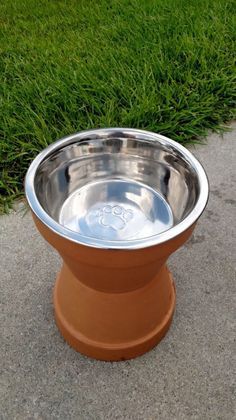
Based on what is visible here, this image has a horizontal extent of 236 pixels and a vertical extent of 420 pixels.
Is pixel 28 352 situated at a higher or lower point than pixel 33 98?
lower

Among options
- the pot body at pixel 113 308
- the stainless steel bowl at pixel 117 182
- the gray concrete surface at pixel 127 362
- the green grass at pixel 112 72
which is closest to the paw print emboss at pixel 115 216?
the stainless steel bowl at pixel 117 182

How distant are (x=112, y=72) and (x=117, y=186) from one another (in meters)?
1.36

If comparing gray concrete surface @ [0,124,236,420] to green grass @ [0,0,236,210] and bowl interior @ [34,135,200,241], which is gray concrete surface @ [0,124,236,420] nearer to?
bowl interior @ [34,135,200,241]

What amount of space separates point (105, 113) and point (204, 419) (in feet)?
5.28

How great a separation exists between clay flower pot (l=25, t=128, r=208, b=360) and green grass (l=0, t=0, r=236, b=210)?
682mm

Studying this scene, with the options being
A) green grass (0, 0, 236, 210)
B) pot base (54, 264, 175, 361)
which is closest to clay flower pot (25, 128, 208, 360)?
pot base (54, 264, 175, 361)

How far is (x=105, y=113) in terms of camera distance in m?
2.49

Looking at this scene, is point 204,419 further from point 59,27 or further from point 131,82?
point 59,27

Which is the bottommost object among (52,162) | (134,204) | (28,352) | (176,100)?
(28,352)

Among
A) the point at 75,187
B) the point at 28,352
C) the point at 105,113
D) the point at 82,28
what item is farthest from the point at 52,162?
the point at 82,28

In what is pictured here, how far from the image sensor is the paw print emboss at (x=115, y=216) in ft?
4.81

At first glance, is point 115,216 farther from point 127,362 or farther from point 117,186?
point 127,362

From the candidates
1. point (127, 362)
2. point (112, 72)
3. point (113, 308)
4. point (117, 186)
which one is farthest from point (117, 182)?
point (112, 72)

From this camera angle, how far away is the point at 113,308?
56.4 inches
